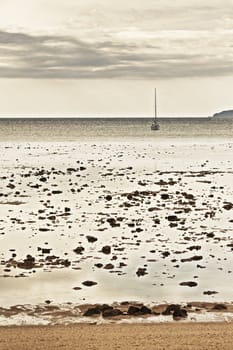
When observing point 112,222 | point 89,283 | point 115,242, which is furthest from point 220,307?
point 112,222

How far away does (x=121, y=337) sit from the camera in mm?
13664

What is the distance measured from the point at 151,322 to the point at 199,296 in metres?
2.56

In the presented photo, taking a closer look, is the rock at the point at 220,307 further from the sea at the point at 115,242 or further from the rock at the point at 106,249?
the rock at the point at 106,249

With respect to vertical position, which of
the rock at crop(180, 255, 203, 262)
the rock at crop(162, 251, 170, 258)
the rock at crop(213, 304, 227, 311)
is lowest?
the rock at crop(213, 304, 227, 311)

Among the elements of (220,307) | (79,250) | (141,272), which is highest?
(79,250)

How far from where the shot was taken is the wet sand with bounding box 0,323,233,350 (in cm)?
1319

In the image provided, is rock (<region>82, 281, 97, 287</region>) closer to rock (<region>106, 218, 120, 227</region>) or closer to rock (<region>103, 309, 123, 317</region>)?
rock (<region>103, 309, 123, 317</region>)

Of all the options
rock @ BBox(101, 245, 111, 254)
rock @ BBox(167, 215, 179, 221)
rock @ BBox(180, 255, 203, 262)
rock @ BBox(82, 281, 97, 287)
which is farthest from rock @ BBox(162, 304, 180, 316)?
rock @ BBox(167, 215, 179, 221)

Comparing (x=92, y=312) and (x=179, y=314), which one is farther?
(x=92, y=312)

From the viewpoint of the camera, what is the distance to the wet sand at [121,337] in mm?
13188

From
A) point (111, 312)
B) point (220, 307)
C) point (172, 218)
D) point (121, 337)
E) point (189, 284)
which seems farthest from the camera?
point (172, 218)

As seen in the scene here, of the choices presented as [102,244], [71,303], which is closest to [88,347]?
[71,303]

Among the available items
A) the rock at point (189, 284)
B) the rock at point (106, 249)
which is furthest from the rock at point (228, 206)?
the rock at point (189, 284)

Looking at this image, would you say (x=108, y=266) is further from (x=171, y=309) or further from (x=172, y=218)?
(x=172, y=218)
